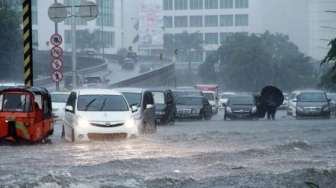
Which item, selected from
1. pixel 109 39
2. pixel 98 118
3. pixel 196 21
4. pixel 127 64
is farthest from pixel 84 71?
pixel 98 118

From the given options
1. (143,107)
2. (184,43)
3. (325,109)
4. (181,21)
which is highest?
(181,21)

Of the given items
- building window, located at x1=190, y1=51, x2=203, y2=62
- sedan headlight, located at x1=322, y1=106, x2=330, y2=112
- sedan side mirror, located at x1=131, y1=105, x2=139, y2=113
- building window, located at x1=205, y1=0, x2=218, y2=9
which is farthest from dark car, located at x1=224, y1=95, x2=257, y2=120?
building window, located at x1=190, y1=51, x2=203, y2=62

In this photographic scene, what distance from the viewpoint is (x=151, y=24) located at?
4446 inches

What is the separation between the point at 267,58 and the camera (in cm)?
9106

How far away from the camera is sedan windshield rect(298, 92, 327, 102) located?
1929 inches

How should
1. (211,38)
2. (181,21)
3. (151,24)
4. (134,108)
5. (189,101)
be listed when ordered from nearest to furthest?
(134,108), (189,101), (151,24), (211,38), (181,21)

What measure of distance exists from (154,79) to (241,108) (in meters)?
34.2

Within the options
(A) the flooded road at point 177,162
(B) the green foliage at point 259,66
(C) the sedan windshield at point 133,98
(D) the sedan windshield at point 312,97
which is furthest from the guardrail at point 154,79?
(A) the flooded road at point 177,162

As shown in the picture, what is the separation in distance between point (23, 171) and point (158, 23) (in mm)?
98066

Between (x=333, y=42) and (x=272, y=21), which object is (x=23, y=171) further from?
(x=272, y=21)

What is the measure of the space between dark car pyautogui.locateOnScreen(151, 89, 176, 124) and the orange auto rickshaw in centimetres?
1304

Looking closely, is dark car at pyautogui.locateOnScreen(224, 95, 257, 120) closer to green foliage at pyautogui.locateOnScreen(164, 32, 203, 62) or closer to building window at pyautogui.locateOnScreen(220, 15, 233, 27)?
green foliage at pyautogui.locateOnScreen(164, 32, 203, 62)

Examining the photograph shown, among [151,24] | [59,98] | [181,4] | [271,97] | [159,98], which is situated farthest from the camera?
[181,4]

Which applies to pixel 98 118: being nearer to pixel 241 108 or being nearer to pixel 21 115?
pixel 21 115
